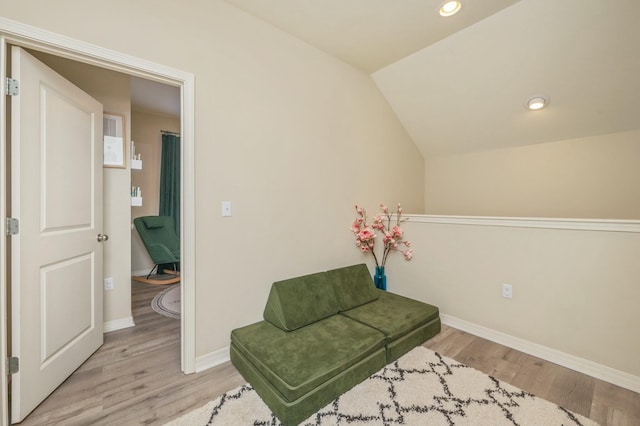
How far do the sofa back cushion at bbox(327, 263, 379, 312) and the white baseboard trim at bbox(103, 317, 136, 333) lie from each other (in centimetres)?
196

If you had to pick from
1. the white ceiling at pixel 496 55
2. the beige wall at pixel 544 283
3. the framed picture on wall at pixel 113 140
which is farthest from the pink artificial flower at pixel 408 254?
the framed picture on wall at pixel 113 140

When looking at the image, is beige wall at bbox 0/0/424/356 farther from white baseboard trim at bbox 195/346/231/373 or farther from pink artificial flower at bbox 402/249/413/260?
pink artificial flower at bbox 402/249/413/260

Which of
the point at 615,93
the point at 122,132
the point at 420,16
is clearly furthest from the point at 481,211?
the point at 122,132

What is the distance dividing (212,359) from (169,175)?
3739mm

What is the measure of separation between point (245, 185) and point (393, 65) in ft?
6.69

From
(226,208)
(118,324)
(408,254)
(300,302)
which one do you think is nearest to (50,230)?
(226,208)

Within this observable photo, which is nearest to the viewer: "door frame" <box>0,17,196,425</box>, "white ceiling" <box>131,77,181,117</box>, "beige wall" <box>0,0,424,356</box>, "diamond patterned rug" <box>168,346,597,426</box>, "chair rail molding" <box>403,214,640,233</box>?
"door frame" <box>0,17,196,425</box>

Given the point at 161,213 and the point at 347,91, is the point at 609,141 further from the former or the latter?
the point at 161,213

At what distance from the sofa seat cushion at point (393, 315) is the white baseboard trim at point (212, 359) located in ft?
3.23

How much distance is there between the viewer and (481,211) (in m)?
3.43

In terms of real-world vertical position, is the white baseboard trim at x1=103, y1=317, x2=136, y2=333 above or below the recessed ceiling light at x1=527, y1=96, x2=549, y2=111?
below

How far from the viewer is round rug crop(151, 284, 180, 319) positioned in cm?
299

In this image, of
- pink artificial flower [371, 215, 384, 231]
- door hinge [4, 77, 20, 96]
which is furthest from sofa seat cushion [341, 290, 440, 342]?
door hinge [4, 77, 20, 96]

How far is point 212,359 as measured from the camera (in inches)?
79.7
